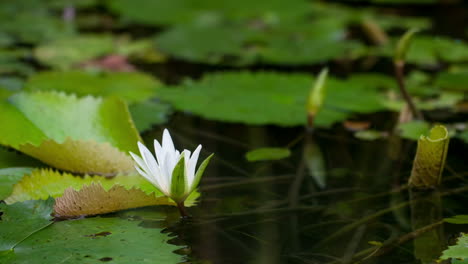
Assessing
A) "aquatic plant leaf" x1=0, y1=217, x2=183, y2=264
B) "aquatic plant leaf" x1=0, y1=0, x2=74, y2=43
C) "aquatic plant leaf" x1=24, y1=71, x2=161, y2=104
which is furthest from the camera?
"aquatic plant leaf" x1=0, y1=0, x2=74, y2=43

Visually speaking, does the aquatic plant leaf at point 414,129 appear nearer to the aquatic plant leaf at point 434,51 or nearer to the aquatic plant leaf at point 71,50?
the aquatic plant leaf at point 434,51

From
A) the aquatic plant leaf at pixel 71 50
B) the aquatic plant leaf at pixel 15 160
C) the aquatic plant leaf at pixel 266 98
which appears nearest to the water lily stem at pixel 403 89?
the aquatic plant leaf at pixel 266 98

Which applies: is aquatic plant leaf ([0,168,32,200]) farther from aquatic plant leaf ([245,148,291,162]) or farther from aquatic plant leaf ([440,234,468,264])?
aquatic plant leaf ([440,234,468,264])

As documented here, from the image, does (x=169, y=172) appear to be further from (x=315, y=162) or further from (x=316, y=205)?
(x=315, y=162)

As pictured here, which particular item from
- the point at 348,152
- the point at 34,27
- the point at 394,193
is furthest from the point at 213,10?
the point at 394,193

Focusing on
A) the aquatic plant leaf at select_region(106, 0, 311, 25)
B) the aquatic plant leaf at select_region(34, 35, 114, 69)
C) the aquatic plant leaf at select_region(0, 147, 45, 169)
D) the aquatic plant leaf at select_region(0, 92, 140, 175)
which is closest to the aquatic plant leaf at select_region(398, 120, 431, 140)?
the aquatic plant leaf at select_region(0, 92, 140, 175)

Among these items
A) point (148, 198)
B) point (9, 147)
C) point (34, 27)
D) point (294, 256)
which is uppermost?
point (34, 27)

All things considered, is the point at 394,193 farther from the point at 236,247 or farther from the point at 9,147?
the point at 9,147
